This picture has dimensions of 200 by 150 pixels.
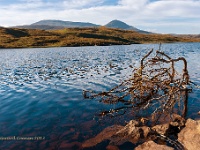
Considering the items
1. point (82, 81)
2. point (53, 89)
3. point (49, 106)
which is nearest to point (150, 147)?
point (49, 106)

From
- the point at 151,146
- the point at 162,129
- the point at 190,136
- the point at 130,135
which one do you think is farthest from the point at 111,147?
the point at 190,136

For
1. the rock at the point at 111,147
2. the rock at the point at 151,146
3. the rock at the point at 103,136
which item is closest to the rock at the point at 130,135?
the rock at the point at 111,147

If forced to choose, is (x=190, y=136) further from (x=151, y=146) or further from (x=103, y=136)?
(x=103, y=136)

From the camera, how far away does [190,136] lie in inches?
522

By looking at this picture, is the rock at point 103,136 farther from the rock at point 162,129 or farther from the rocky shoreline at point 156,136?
the rock at point 162,129

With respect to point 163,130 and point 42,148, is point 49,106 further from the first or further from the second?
point 163,130

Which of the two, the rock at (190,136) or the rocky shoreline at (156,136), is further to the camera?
the rocky shoreline at (156,136)

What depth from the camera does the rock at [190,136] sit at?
12623 millimetres

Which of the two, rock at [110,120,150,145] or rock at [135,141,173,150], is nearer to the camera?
rock at [135,141,173,150]

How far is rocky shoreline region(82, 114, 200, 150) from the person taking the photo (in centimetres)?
1314

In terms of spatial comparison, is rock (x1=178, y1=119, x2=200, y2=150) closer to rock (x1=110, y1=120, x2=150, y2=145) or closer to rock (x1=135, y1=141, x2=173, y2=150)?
rock (x1=135, y1=141, x2=173, y2=150)

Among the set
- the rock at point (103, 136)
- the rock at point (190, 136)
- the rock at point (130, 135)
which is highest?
the rock at point (190, 136)

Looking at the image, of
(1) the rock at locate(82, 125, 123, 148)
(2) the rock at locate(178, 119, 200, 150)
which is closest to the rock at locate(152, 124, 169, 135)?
(2) the rock at locate(178, 119, 200, 150)

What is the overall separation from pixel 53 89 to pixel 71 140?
49.0 feet
